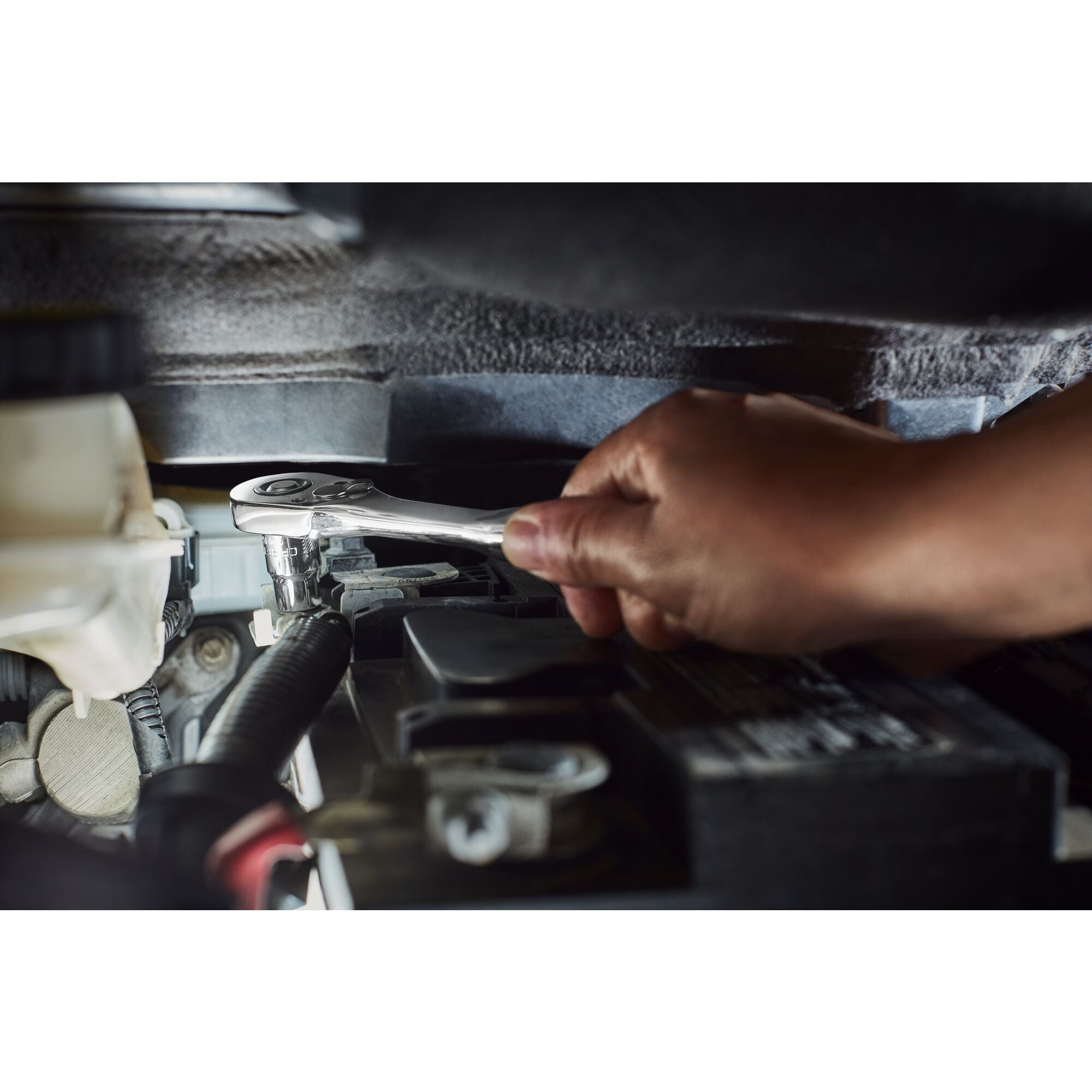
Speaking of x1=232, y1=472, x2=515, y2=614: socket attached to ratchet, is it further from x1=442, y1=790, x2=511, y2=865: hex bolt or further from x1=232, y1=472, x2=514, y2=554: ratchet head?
x1=442, y1=790, x2=511, y2=865: hex bolt

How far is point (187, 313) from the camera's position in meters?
0.64

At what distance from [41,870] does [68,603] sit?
161mm

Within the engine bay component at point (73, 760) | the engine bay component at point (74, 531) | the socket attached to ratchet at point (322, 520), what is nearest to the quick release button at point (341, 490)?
the socket attached to ratchet at point (322, 520)

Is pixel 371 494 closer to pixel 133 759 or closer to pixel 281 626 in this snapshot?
pixel 281 626

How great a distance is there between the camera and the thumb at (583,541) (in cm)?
61

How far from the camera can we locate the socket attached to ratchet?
75 centimetres

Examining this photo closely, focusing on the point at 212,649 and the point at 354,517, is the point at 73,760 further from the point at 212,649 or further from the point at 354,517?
the point at 354,517

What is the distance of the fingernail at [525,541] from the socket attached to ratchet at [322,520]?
0.06 meters

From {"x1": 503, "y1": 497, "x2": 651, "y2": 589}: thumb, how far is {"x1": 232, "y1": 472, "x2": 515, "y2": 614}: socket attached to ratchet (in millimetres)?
68

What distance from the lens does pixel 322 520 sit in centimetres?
76

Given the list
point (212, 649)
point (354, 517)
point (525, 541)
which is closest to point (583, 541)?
point (525, 541)

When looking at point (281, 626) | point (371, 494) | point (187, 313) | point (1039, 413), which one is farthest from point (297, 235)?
point (1039, 413)

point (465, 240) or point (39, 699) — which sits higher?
point (465, 240)

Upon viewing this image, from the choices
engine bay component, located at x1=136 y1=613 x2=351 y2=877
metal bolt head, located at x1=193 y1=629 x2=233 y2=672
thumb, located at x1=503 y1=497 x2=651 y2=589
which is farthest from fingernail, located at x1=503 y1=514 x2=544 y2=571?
metal bolt head, located at x1=193 y1=629 x2=233 y2=672
